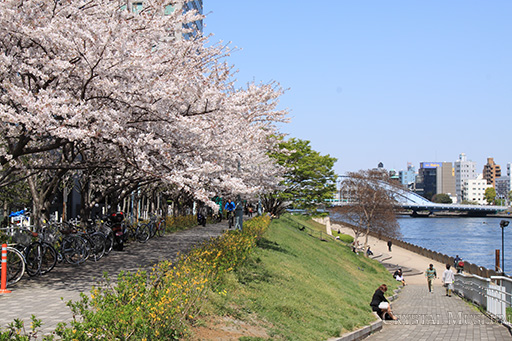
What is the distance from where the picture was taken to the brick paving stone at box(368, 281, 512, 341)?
13.6 m

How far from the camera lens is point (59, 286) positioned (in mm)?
11703

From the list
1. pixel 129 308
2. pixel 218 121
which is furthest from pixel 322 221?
pixel 129 308

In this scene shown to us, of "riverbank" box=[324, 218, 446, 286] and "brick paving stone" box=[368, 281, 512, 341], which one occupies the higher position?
"brick paving stone" box=[368, 281, 512, 341]

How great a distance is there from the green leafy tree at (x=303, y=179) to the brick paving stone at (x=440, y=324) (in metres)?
23.0

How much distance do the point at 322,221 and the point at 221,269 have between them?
86.4m

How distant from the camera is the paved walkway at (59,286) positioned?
353 inches

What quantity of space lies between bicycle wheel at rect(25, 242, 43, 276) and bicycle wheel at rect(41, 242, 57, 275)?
0.16m

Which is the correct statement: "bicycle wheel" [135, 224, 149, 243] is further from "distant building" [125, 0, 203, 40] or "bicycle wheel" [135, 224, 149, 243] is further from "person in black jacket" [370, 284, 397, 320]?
"person in black jacket" [370, 284, 397, 320]

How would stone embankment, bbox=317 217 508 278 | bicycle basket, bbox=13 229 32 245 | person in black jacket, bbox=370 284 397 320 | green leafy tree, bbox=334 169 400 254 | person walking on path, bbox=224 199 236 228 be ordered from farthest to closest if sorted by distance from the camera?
green leafy tree, bbox=334 169 400 254
stone embankment, bbox=317 217 508 278
person walking on path, bbox=224 199 236 228
person in black jacket, bbox=370 284 397 320
bicycle basket, bbox=13 229 32 245

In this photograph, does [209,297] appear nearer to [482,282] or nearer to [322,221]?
[482,282]

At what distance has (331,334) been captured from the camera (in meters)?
11.8

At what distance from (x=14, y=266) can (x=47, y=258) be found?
2047mm

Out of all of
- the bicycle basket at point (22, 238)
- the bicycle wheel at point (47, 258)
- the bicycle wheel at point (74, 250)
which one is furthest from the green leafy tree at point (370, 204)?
the bicycle basket at point (22, 238)

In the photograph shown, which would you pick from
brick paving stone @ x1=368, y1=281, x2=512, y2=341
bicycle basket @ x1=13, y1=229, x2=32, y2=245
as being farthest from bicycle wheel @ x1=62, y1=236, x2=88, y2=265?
brick paving stone @ x1=368, y1=281, x2=512, y2=341
